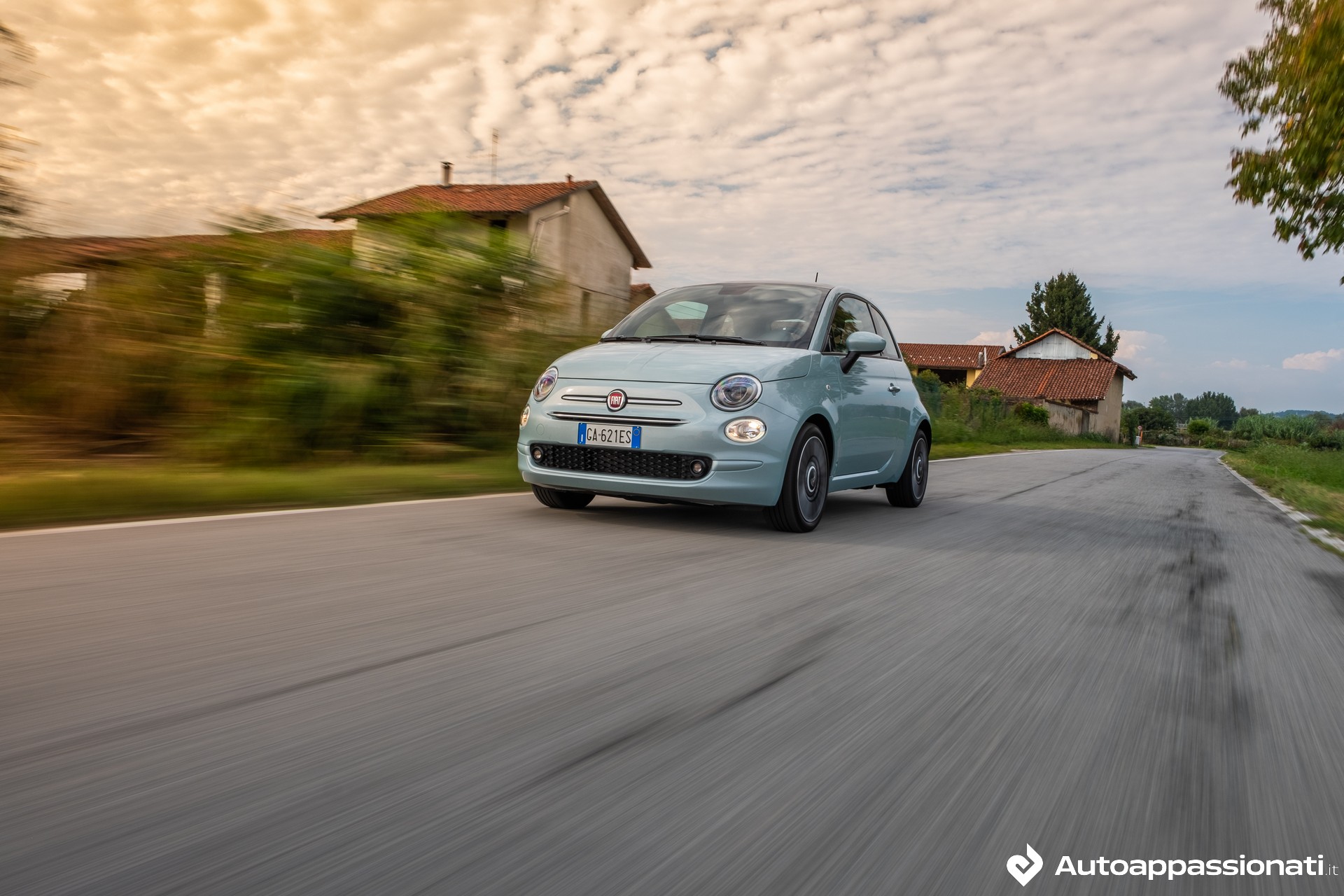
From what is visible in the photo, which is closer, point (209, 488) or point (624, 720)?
point (624, 720)

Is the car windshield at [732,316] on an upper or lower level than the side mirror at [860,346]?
upper

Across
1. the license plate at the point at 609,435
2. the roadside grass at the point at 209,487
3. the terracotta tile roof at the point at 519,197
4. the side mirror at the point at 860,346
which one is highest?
the terracotta tile roof at the point at 519,197

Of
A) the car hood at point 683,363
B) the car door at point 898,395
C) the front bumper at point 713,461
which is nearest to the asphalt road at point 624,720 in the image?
the front bumper at point 713,461

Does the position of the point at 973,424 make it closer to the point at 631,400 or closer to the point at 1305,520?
the point at 1305,520

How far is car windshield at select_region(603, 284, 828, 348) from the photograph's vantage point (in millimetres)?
7043

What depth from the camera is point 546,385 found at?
6.62m

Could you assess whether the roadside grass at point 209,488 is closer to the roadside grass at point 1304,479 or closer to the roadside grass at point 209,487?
the roadside grass at point 209,487

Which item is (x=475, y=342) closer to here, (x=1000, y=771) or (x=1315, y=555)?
(x=1315, y=555)

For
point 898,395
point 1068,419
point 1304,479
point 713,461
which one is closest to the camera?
point 713,461

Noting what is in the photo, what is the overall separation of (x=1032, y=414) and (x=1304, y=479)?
31046 mm

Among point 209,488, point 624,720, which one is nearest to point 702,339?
point 209,488

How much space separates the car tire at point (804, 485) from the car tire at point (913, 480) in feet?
6.30

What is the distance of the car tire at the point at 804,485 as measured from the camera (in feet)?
20.9

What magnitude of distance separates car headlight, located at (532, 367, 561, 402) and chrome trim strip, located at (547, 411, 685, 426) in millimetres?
189
